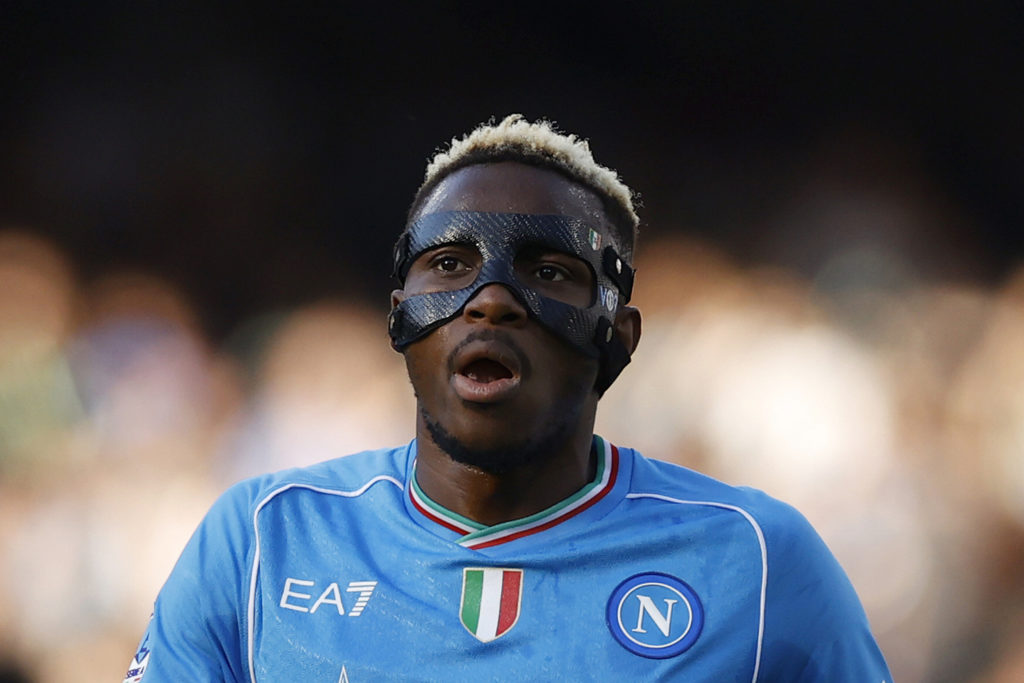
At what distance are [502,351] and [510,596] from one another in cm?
46

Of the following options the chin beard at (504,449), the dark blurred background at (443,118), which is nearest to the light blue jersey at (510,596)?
the chin beard at (504,449)

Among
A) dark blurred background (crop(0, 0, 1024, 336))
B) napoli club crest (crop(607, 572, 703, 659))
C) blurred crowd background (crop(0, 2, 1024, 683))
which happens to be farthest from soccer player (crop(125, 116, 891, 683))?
dark blurred background (crop(0, 0, 1024, 336))

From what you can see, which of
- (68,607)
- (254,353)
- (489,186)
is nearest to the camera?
(489,186)

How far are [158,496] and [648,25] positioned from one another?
12.1ft

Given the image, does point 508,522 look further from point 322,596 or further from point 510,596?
point 322,596

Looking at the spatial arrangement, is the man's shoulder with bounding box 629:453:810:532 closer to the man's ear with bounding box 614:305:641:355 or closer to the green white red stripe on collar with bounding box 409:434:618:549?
the green white red stripe on collar with bounding box 409:434:618:549

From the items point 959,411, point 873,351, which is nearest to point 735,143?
point 873,351

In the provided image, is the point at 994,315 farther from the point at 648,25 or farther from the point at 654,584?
the point at 654,584

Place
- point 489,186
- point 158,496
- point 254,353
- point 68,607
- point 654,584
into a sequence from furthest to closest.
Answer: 1. point 254,353
2. point 158,496
3. point 68,607
4. point 489,186
5. point 654,584

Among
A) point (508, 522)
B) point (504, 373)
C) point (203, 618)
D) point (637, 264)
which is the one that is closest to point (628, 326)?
point (504, 373)

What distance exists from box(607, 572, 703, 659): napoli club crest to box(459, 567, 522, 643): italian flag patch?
18 centimetres

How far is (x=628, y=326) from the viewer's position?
90.8 inches

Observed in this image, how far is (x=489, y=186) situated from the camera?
2.16 metres

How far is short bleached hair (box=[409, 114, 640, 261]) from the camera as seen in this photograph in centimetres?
222
